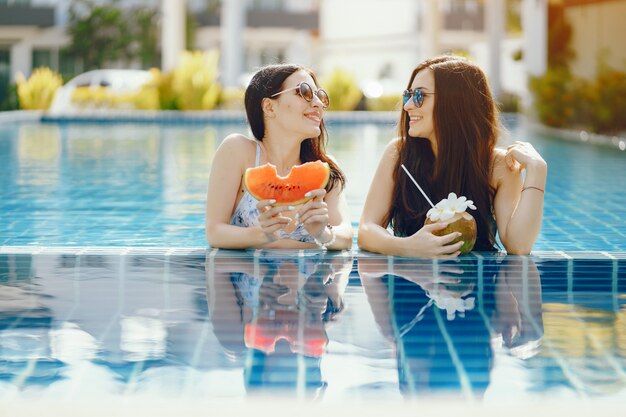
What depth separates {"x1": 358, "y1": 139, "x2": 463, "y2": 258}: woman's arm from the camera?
14.5 ft

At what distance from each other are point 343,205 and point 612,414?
237 cm

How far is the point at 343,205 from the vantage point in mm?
4902

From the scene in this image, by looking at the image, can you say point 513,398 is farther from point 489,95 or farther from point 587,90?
point 587,90

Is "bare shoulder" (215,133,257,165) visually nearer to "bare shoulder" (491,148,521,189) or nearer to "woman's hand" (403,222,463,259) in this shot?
"woman's hand" (403,222,463,259)

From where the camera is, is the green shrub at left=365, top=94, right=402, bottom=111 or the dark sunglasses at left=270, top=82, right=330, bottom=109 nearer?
the dark sunglasses at left=270, top=82, right=330, bottom=109

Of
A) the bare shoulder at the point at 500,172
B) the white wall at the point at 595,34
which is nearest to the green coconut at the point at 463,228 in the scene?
→ the bare shoulder at the point at 500,172

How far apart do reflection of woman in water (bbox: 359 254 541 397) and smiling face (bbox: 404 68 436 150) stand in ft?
1.81

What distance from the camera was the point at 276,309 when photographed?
12.2 ft

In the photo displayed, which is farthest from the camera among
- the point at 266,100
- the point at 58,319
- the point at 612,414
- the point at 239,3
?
the point at 239,3

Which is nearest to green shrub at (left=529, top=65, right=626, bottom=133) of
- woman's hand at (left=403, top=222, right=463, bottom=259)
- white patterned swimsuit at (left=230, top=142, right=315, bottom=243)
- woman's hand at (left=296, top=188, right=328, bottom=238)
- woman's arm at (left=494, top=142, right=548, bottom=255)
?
woman's arm at (left=494, top=142, right=548, bottom=255)

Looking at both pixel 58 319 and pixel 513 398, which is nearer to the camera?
pixel 513 398

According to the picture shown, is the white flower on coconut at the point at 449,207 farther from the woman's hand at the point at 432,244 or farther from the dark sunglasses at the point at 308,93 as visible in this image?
the dark sunglasses at the point at 308,93

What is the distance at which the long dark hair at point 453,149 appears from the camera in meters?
4.53

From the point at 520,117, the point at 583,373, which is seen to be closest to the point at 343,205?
the point at 583,373
